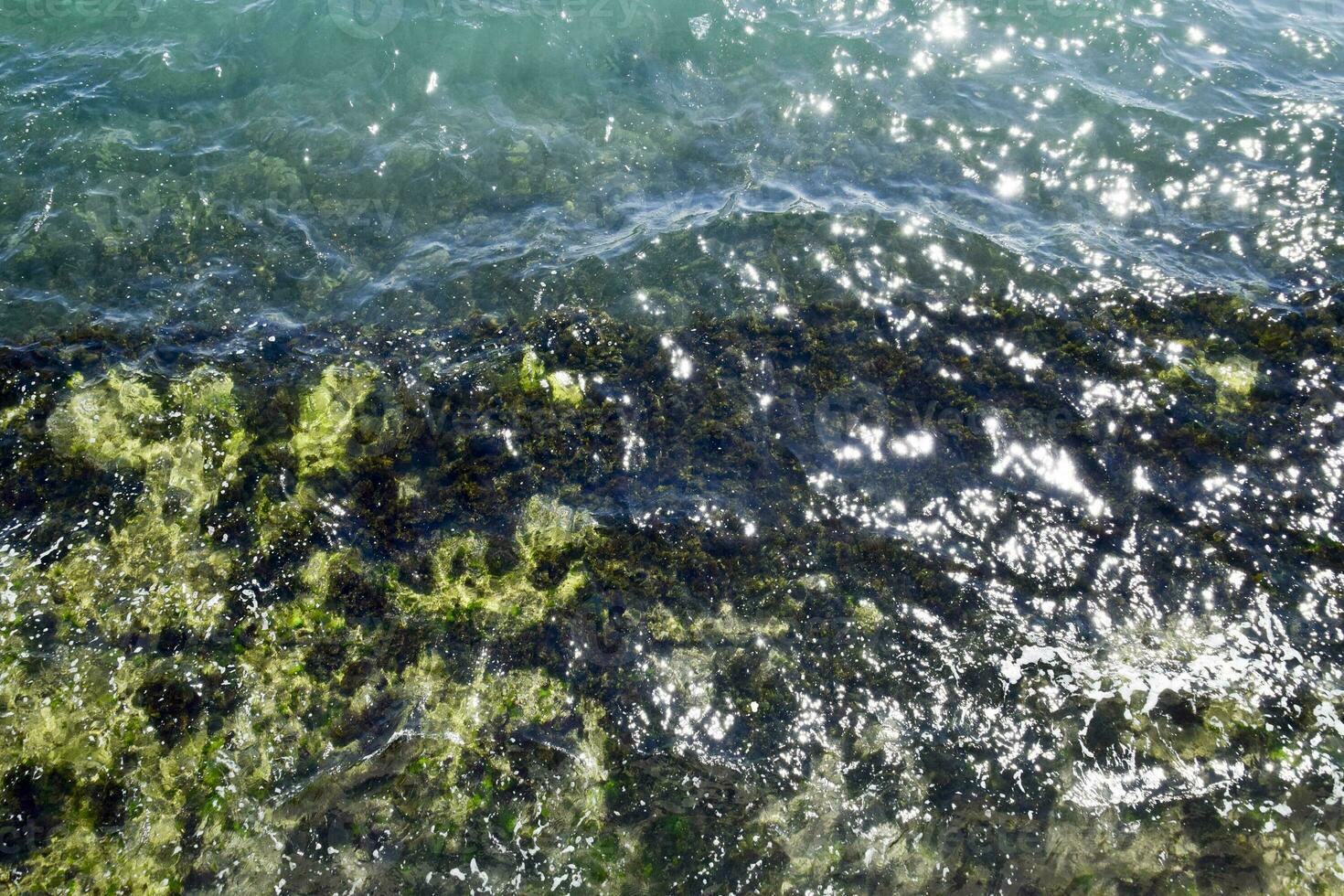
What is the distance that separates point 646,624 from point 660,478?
3.84ft

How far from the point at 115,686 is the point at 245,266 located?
394cm

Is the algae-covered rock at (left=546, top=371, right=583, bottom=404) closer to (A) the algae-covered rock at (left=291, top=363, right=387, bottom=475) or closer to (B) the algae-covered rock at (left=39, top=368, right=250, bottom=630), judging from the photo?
(A) the algae-covered rock at (left=291, top=363, right=387, bottom=475)

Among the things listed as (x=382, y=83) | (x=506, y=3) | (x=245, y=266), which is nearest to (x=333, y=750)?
(x=245, y=266)

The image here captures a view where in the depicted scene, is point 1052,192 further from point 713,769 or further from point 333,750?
point 333,750

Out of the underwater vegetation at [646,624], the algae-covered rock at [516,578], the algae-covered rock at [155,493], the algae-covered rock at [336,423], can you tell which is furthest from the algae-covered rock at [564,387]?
the algae-covered rock at [155,493]

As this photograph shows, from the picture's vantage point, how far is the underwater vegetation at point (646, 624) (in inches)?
165

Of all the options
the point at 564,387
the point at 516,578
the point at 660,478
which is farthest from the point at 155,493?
the point at 660,478

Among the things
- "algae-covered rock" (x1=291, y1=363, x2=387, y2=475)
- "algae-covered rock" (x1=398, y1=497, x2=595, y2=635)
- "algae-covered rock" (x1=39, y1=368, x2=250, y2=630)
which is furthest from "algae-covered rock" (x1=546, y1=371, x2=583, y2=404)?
"algae-covered rock" (x1=39, y1=368, x2=250, y2=630)

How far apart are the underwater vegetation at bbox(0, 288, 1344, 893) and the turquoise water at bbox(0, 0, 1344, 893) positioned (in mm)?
29

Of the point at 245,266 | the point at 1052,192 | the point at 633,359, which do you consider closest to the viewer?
the point at 633,359

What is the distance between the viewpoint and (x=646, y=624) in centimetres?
490

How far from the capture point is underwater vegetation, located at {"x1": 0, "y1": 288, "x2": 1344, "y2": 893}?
165 inches

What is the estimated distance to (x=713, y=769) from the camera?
14.5 feet

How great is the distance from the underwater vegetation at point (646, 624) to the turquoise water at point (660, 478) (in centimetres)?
3
